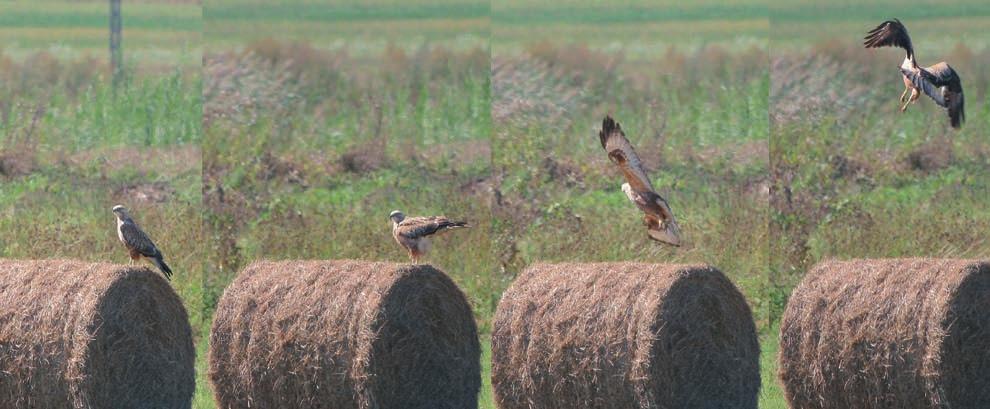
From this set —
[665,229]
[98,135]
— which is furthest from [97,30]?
[665,229]

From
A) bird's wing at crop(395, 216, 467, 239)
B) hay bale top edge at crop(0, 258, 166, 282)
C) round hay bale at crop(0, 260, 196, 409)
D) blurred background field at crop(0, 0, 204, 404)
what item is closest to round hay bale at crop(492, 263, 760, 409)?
bird's wing at crop(395, 216, 467, 239)

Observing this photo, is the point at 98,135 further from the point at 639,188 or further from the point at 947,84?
the point at 947,84

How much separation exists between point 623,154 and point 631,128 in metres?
1.77

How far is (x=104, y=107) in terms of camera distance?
14.7 metres

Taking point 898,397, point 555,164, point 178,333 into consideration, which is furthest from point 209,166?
point 898,397

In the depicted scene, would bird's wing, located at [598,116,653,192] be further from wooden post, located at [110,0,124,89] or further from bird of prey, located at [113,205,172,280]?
wooden post, located at [110,0,124,89]

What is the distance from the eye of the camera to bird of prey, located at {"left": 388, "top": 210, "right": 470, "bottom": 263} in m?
10.3

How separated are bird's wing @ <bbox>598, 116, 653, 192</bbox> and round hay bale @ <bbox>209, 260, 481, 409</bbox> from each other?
5.28ft

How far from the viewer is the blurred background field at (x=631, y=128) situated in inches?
496

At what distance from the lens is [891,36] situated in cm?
1117

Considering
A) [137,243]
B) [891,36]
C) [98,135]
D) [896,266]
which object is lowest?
[98,135]

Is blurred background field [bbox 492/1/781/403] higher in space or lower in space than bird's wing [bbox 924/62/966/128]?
lower

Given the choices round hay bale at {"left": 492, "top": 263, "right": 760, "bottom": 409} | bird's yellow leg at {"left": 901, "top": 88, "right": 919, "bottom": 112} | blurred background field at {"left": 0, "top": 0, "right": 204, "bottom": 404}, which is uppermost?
bird's yellow leg at {"left": 901, "top": 88, "right": 919, "bottom": 112}

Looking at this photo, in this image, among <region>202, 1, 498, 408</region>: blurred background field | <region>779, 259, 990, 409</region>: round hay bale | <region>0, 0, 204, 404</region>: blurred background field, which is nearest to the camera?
<region>779, 259, 990, 409</region>: round hay bale
